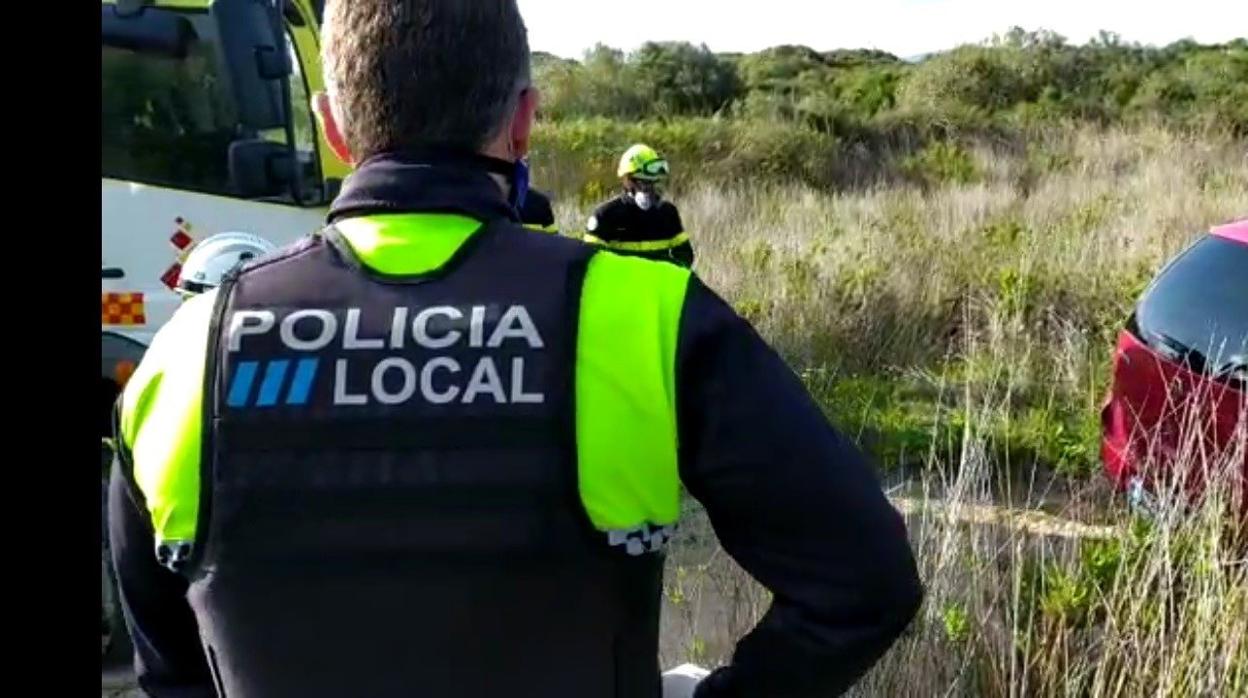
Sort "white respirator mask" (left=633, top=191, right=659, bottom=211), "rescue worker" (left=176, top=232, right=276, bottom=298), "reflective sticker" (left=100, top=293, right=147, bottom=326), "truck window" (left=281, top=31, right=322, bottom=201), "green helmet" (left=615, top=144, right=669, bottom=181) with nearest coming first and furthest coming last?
"rescue worker" (left=176, top=232, right=276, bottom=298)
"reflective sticker" (left=100, top=293, right=147, bottom=326)
"truck window" (left=281, top=31, right=322, bottom=201)
"white respirator mask" (left=633, top=191, right=659, bottom=211)
"green helmet" (left=615, top=144, right=669, bottom=181)

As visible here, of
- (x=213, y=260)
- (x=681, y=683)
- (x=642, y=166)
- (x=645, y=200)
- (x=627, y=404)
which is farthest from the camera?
(x=642, y=166)

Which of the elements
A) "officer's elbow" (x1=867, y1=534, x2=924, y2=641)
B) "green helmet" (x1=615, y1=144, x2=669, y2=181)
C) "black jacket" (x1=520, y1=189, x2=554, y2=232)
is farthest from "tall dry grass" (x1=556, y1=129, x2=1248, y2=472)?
"officer's elbow" (x1=867, y1=534, x2=924, y2=641)

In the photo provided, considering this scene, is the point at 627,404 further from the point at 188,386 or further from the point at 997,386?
the point at 997,386

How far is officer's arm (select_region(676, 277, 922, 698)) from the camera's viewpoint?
1.33 m

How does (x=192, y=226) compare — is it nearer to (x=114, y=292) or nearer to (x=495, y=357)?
(x=114, y=292)

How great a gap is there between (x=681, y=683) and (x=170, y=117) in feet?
16.2

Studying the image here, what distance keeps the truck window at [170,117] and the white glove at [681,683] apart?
4750 mm

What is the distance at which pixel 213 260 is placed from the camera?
14.5ft

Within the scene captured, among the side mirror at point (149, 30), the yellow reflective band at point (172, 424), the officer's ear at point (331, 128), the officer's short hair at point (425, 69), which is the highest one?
the side mirror at point (149, 30)

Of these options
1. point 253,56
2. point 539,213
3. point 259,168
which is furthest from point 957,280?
point 253,56

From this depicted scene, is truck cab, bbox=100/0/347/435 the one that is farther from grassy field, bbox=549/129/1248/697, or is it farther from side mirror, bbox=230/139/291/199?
grassy field, bbox=549/129/1248/697

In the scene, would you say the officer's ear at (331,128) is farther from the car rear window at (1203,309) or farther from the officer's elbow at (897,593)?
the car rear window at (1203,309)

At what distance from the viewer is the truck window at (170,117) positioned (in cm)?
587

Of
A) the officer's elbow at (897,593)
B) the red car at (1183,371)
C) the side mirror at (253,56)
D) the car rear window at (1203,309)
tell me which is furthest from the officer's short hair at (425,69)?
the side mirror at (253,56)
